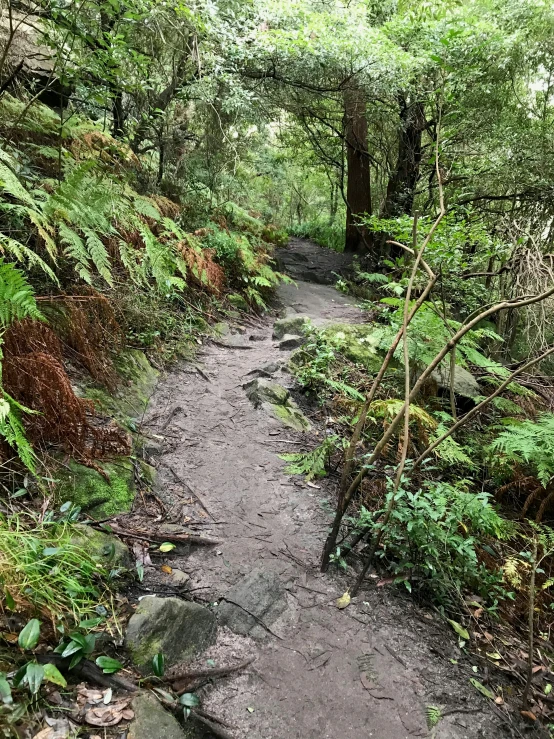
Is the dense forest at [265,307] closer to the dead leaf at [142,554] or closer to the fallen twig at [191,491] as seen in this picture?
the dead leaf at [142,554]

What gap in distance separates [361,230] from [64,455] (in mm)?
9908

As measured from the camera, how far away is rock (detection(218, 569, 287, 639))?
225 cm

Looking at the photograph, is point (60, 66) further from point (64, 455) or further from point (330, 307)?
point (330, 307)

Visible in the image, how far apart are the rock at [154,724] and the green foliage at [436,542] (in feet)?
4.30

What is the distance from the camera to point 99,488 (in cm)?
259

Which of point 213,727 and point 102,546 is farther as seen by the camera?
point 102,546

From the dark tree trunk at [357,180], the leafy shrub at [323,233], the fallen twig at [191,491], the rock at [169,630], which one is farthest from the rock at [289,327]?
the leafy shrub at [323,233]

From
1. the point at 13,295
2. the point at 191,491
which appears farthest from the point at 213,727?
the point at 13,295

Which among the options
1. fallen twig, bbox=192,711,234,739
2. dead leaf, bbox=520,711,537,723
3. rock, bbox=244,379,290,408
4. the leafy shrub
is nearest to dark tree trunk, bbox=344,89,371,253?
the leafy shrub

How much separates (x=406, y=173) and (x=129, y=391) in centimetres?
869

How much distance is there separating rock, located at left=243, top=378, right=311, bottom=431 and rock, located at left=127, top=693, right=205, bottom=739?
2.69 metres

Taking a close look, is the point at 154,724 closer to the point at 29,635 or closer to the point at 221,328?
the point at 29,635

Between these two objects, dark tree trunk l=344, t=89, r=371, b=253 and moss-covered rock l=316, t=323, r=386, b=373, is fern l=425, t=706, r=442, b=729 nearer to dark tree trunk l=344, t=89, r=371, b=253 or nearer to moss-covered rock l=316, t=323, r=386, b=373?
moss-covered rock l=316, t=323, r=386, b=373

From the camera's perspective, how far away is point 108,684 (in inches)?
63.1
